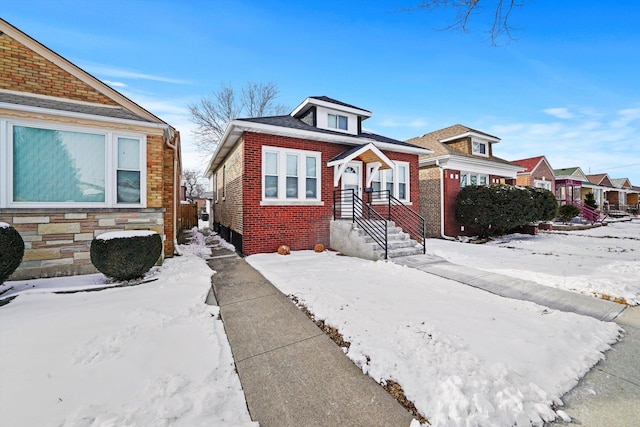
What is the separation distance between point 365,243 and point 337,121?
18.8 feet

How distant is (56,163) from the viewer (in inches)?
222

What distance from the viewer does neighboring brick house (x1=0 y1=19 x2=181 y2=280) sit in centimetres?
535

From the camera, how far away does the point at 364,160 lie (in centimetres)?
1009

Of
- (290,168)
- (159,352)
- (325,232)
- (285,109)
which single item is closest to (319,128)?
(290,168)

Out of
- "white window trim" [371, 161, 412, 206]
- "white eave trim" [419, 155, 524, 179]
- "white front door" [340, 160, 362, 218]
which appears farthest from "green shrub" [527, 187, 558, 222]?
"white front door" [340, 160, 362, 218]

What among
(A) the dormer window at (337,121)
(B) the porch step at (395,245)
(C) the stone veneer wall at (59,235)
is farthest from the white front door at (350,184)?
(C) the stone veneer wall at (59,235)

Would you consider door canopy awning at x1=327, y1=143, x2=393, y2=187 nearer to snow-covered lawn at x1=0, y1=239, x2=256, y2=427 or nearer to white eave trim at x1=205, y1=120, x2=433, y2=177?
white eave trim at x1=205, y1=120, x2=433, y2=177

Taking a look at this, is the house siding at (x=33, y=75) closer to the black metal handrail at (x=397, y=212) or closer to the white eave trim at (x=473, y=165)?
the black metal handrail at (x=397, y=212)

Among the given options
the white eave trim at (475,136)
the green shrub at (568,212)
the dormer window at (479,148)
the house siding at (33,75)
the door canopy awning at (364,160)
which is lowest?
the green shrub at (568,212)

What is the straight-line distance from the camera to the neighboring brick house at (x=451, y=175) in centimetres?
1393

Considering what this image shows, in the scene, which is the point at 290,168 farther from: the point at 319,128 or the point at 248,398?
the point at 248,398

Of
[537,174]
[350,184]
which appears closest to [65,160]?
[350,184]

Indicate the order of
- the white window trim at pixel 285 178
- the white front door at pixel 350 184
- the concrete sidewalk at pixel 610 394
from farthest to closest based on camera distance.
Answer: the white front door at pixel 350 184 → the white window trim at pixel 285 178 → the concrete sidewalk at pixel 610 394

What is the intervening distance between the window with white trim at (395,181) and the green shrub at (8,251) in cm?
1002
